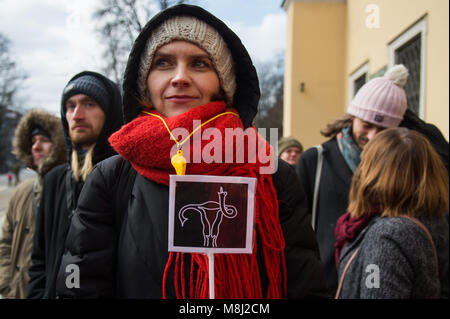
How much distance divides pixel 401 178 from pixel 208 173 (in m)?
1.00

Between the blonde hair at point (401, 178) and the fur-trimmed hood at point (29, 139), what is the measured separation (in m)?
1.35

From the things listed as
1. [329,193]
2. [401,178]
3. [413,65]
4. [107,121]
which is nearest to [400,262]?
[401,178]

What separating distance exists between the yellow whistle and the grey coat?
0.94 m

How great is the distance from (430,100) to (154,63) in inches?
164

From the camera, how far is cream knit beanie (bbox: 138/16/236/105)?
0.96m

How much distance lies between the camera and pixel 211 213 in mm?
812

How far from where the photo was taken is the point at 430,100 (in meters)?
4.26

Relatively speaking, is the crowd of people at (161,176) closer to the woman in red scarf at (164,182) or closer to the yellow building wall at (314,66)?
the woman in red scarf at (164,182)

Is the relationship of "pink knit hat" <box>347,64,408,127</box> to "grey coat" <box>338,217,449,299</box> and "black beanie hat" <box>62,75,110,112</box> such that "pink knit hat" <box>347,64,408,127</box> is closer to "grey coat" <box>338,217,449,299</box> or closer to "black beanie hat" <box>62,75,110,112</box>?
"grey coat" <box>338,217,449,299</box>

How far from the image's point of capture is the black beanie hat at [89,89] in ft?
2.59

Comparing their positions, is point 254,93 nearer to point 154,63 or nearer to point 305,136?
point 154,63

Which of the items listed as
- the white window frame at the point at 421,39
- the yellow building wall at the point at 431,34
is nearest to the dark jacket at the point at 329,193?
the yellow building wall at the point at 431,34

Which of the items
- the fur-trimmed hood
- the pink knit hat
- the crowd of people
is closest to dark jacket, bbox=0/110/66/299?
the fur-trimmed hood

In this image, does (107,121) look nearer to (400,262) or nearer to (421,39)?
(400,262)
